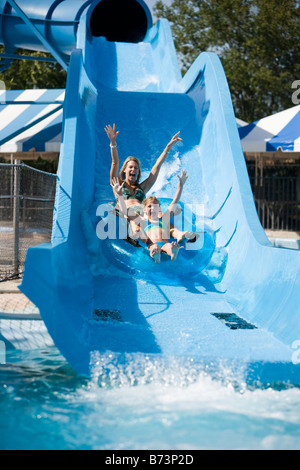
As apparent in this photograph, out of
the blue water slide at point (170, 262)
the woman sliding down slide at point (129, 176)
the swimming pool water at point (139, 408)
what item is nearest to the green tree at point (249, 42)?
the blue water slide at point (170, 262)

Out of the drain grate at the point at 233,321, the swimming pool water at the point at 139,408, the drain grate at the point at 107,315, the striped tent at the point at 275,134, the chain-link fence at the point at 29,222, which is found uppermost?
the striped tent at the point at 275,134

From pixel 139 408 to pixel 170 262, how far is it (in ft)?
7.38

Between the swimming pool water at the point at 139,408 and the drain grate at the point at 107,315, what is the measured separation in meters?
0.51

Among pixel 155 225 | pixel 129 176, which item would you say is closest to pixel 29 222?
pixel 129 176

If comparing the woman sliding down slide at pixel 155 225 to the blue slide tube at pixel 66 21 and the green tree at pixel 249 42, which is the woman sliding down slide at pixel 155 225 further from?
the green tree at pixel 249 42

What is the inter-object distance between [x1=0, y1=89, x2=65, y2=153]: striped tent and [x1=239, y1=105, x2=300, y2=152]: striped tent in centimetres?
373

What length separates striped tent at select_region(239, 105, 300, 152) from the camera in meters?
10.1

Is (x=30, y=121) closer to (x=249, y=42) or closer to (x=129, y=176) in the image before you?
(x=129, y=176)

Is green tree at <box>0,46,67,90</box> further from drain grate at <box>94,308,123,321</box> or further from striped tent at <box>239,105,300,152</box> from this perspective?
drain grate at <box>94,308,123,321</box>

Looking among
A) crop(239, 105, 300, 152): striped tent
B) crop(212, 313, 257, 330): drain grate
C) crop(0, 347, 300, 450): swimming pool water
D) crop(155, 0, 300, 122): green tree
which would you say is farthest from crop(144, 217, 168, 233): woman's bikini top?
crop(155, 0, 300, 122): green tree

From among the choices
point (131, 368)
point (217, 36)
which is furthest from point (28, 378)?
point (217, 36)

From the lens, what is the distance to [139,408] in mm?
2906

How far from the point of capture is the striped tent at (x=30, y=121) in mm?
10656

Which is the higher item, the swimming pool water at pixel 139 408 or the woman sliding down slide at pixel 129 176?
the woman sliding down slide at pixel 129 176
